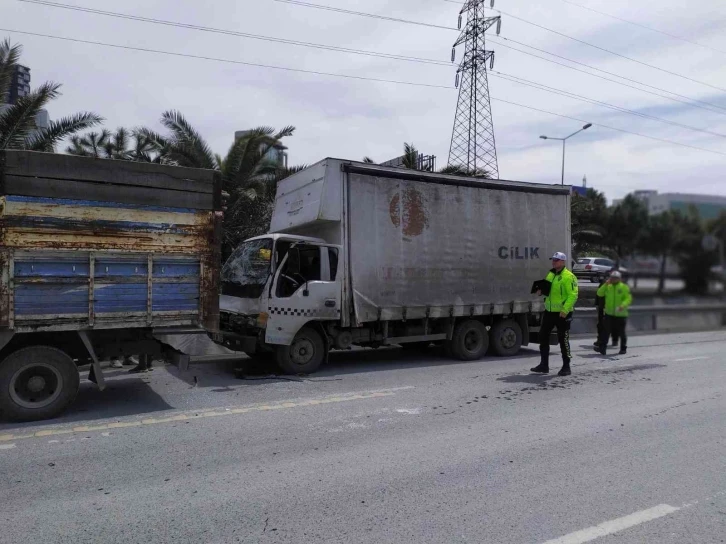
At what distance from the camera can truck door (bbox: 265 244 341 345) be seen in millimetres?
8297

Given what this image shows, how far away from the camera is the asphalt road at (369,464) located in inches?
139

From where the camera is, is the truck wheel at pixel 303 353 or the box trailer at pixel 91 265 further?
the truck wheel at pixel 303 353

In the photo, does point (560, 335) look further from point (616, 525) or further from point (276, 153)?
point (276, 153)

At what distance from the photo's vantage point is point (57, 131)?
1326 centimetres

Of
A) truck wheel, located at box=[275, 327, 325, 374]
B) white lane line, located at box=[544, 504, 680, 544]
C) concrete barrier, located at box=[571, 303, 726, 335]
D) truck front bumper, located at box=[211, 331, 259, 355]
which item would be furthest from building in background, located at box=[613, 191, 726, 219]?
white lane line, located at box=[544, 504, 680, 544]

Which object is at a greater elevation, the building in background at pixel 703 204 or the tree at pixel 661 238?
the building in background at pixel 703 204

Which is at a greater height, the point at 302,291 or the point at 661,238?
the point at 661,238

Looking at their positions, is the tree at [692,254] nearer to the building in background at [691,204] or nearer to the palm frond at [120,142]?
the building in background at [691,204]

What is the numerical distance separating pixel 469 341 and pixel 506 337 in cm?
91

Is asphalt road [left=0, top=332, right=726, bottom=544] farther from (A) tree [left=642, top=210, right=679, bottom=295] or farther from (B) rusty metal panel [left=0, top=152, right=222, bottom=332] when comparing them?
(A) tree [left=642, top=210, right=679, bottom=295]

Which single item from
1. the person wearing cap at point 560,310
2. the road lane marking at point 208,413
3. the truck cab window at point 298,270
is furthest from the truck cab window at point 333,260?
the person wearing cap at point 560,310

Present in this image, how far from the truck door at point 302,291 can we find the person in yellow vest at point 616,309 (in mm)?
5987

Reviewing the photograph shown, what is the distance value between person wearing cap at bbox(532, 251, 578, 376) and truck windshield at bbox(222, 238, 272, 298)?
4.43 meters

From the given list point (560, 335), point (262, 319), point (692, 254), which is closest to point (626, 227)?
point (692, 254)
